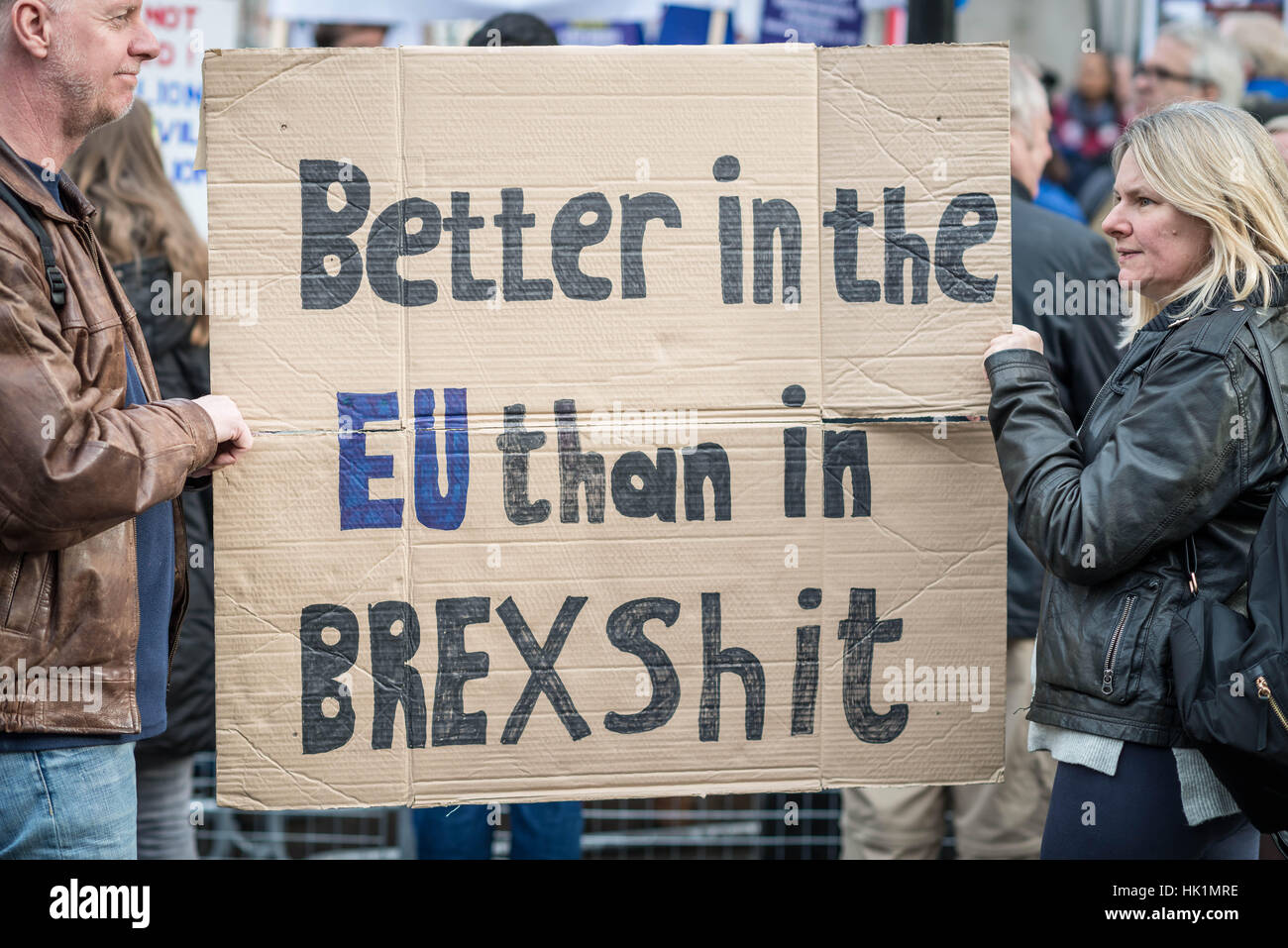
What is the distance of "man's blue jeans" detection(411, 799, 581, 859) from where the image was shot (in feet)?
10.3

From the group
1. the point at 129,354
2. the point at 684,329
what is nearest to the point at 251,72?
the point at 129,354

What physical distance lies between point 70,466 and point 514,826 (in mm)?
1691

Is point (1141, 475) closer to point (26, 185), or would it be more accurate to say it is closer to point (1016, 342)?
point (1016, 342)

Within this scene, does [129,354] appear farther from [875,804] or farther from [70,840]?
[875,804]

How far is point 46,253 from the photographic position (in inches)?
74.0

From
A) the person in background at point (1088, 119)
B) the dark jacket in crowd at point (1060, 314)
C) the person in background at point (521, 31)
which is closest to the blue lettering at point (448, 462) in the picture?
the person in background at point (521, 31)

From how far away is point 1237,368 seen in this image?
1.93 metres

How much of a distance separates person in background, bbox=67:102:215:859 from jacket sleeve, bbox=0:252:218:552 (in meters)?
1.13

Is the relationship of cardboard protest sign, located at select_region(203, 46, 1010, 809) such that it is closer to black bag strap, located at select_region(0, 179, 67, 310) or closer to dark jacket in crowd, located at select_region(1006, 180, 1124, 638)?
black bag strap, located at select_region(0, 179, 67, 310)

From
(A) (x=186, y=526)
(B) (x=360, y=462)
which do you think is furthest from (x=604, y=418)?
(A) (x=186, y=526)

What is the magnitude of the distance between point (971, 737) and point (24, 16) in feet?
6.48

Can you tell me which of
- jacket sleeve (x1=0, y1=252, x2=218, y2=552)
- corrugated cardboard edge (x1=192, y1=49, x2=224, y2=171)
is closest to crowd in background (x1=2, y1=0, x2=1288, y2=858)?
corrugated cardboard edge (x1=192, y1=49, x2=224, y2=171)

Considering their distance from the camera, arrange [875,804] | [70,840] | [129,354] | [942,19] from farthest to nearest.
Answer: [875,804]
[942,19]
[129,354]
[70,840]

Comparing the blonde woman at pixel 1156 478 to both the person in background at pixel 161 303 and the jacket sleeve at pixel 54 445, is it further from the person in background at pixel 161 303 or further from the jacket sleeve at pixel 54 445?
the person in background at pixel 161 303
